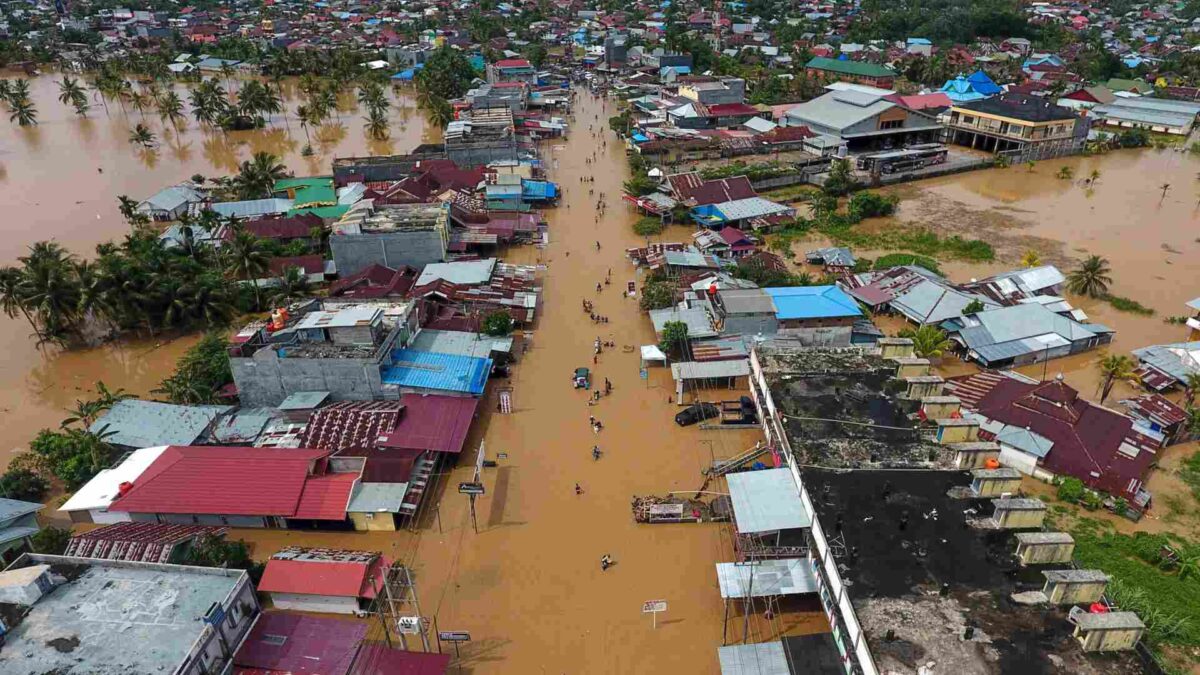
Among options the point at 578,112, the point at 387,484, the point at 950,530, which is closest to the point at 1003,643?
the point at 950,530

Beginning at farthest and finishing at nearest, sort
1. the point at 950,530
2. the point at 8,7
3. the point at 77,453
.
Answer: the point at 8,7 → the point at 77,453 → the point at 950,530

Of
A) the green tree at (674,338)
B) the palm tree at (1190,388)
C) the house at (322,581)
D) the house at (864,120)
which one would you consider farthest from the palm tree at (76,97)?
the palm tree at (1190,388)

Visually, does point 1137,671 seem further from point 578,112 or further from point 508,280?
point 578,112

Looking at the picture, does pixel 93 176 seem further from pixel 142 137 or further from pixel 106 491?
pixel 106 491

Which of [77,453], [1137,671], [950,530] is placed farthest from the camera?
[77,453]

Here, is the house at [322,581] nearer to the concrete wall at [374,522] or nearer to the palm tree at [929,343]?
the concrete wall at [374,522]
